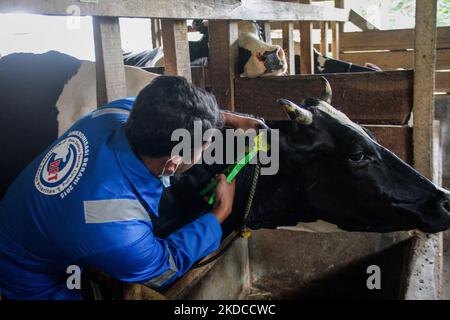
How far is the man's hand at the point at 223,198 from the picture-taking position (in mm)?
1620

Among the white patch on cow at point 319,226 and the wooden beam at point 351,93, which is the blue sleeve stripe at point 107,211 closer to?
the white patch on cow at point 319,226

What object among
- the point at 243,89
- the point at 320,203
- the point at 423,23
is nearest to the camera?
the point at 320,203

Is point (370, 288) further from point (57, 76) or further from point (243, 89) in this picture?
point (57, 76)

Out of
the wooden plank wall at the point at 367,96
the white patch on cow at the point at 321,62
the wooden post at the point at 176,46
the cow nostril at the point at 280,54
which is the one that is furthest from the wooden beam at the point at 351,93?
the white patch on cow at the point at 321,62

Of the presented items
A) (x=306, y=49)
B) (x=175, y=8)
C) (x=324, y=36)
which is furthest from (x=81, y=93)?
(x=324, y=36)

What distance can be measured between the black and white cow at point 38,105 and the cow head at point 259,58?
65cm

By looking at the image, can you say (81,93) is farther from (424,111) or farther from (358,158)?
(424,111)

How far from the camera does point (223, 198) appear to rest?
5.41 feet

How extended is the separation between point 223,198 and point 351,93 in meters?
1.21
